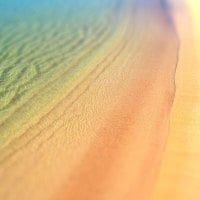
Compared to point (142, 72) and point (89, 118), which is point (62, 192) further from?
point (142, 72)

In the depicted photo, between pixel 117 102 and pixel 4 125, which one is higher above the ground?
pixel 4 125

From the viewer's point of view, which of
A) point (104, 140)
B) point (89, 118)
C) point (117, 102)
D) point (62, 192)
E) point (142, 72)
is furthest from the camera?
point (142, 72)

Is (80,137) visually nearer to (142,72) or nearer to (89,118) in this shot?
(89,118)

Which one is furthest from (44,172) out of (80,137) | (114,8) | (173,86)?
(114,8)

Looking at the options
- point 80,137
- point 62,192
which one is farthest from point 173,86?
point 62,192

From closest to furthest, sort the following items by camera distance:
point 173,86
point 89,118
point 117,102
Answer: point 89,118 → point 117,102 → point 173,86

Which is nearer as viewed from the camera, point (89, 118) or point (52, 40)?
point (89, 118)
